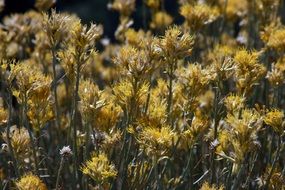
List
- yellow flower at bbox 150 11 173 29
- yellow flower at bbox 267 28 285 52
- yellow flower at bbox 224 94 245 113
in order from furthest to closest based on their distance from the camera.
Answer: yellow flower at bbox 150 11 173 29 < yellow flower at bbox 267 28 285 52 < yellow flower at bbox 224 94 245 113

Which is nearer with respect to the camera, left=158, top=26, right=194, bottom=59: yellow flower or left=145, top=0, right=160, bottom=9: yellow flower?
left=158, top=26, right=194, bottom=59: yellow flower

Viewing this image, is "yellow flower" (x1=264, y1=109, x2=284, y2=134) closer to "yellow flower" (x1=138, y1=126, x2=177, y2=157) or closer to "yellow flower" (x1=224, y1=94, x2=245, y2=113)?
"yellow flower" (x1=224, y1=94, x2=245, y2=113)

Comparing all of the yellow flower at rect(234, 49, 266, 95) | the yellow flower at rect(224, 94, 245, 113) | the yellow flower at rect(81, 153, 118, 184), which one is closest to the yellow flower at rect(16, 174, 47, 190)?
the yellow flower at rect(81, 153, 118, 184)

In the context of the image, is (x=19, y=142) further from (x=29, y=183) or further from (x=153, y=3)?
(x=153, y=3)

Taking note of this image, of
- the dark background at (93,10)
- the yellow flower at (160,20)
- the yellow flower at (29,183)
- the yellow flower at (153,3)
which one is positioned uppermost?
the dark background at (93,10)

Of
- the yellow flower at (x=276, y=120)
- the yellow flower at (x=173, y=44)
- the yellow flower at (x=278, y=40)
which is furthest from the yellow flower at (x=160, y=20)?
the yellow flower at (x=276, y=120)

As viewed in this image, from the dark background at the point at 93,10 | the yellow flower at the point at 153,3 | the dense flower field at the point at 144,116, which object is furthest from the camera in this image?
the dark background at the point at 93,10

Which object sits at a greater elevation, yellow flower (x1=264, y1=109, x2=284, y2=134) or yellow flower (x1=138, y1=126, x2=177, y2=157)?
yellow flower (x1=264, y1=109, x2=284, y2=134)

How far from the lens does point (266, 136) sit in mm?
3049

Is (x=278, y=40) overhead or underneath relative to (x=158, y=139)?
overhead


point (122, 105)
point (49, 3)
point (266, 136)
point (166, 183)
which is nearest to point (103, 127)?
point (122, 105)

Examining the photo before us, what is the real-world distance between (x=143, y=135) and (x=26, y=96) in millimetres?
468

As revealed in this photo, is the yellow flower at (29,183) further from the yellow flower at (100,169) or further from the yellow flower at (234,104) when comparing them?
the yellow flower at (234,104)

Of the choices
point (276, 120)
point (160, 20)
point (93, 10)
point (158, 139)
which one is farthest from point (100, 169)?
point (93, 10)
